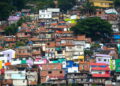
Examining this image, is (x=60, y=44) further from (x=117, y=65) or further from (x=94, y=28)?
(x=117, y=65)

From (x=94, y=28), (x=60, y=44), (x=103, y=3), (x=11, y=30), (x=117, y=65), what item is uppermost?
(x=103, y=3)

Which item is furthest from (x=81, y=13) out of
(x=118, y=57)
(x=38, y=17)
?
(x=118, y=57)

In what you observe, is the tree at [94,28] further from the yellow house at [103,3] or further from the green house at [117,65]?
the yellow house at [103,3]

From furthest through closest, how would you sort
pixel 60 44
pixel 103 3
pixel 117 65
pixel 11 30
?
pixel 103 3 → pixel 11 30 → pixel 60 44 → pixel 117 65

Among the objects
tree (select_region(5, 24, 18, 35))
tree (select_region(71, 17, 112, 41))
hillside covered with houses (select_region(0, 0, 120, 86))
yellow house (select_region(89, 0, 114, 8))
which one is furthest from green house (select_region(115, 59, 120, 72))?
yellow house (select_region(89, 0, 114, 8))

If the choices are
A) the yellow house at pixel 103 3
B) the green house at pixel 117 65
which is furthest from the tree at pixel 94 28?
the yellow house at pixel 103 3

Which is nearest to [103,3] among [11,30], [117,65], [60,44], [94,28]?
[94,28]

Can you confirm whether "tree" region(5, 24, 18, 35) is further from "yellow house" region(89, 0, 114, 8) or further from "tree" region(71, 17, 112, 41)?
"yellow house" region(89, 0, 114, 8)

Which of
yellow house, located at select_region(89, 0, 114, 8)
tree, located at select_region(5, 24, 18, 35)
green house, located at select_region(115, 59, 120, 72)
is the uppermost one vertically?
yellow house, located at select_region(89, 0, 114, 8)
